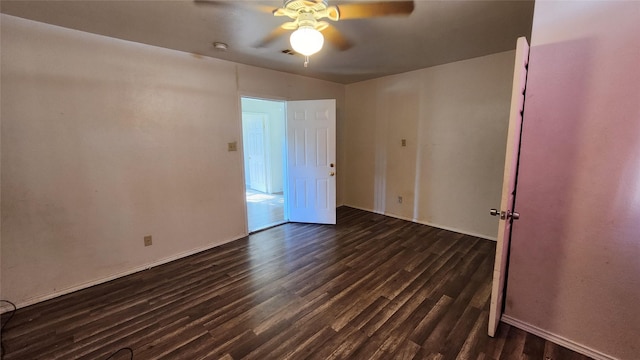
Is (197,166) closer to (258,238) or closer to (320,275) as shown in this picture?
(258,238)

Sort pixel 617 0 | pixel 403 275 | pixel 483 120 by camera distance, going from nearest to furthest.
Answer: pixel 617 0, pixel 403 275, pixel 483 120

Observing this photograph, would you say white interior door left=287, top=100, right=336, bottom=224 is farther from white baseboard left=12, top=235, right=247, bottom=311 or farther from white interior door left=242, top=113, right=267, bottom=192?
white interior door left=242, top=113, right=267, bottom=192

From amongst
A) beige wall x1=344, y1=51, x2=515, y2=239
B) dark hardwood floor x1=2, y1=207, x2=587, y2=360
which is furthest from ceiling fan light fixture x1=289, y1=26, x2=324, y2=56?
beige wall x1=344, y1=51, x2=515, y2=239

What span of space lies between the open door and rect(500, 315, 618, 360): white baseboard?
5.9 inches

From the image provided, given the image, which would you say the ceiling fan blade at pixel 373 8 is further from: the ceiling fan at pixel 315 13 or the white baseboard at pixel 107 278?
the white baseboard at pixel 107 278

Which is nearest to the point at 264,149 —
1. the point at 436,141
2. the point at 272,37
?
the point at 436,141

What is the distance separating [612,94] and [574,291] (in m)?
1.24

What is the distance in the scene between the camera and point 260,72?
12.1 feet

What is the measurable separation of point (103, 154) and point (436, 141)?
13.5ft

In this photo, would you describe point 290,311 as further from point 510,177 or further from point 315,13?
point 315,13

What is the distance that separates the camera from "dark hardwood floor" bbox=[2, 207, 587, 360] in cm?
178

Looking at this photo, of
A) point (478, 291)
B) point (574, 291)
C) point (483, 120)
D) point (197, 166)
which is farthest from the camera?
point (483, 120)

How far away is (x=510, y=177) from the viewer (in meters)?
1.65

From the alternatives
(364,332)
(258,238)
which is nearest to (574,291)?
(364,332)
